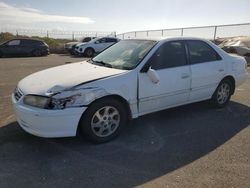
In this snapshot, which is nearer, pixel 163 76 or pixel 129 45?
pixel 163 76

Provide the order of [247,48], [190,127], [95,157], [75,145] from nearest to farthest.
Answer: [95,157] → [75,145] → [190,127] → [247,48]

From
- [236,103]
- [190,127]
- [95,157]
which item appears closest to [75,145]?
[95,157]

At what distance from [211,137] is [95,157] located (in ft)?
6.25

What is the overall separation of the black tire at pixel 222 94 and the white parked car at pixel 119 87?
0.09 ft

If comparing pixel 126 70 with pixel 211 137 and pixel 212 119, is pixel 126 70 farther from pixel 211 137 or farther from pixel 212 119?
pixel 212 119

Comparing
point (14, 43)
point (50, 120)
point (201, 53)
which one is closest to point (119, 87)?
point (50, 120)

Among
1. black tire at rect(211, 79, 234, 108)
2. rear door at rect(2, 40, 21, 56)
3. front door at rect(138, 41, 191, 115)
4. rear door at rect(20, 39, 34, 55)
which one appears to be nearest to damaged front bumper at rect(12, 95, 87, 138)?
front door at rect(138, 41, 191, 115)

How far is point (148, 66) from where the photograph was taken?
463 cm

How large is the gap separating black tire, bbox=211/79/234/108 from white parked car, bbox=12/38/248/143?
0.09ft

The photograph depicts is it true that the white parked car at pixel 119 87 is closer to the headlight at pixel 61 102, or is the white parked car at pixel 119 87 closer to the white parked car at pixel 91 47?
the headlight at pixel 61 102

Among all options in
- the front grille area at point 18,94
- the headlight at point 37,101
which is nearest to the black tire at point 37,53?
the front grille area at point 18,94

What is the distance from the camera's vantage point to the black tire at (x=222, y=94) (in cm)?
598

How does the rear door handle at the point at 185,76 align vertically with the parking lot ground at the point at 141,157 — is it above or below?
above

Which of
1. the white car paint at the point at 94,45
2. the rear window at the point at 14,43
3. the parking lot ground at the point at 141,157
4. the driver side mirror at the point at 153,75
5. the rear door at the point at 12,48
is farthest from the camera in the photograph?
the white car paint at the point at 94,45
